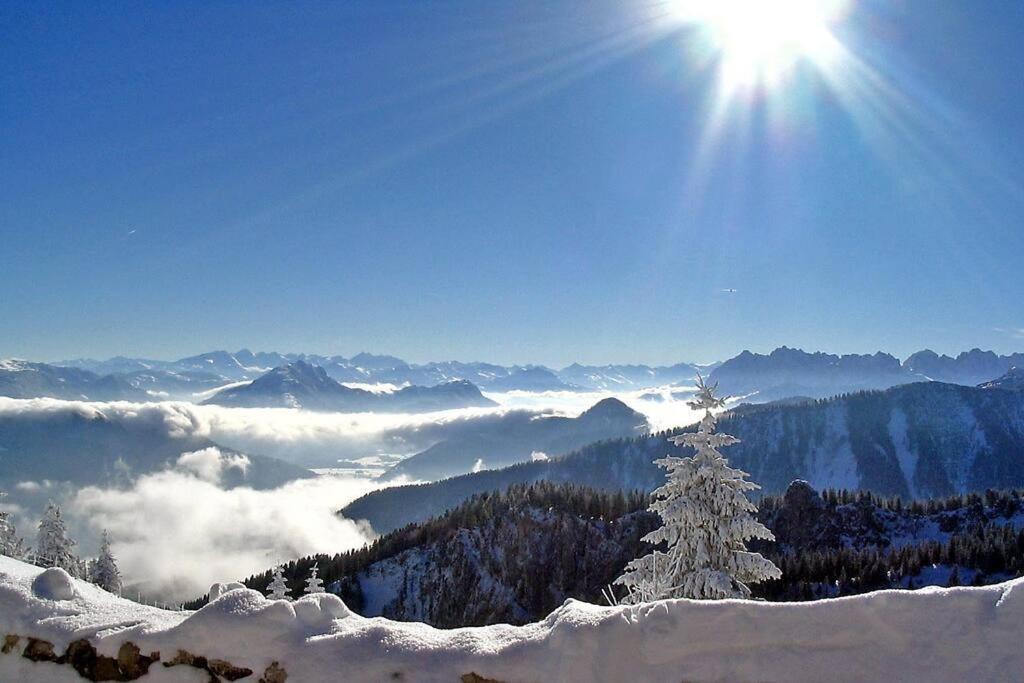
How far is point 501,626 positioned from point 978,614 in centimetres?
527

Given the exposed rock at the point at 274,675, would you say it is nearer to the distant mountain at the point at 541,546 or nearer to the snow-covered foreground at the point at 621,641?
the snow-covered foreground at the point at 621,641

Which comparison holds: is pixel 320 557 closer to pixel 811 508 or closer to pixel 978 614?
pixel 811 508

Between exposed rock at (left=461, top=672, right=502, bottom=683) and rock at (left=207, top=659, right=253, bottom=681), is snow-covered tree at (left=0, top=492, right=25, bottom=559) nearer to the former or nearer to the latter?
rock at (left=207, top=659, right=253, bottom=681)

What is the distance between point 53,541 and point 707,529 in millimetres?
56826

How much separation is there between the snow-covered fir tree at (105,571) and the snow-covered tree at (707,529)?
58.7 meters

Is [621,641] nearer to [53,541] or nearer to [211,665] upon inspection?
[211,665]

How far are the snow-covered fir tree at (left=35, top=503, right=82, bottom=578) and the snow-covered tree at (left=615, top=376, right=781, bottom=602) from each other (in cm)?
5381

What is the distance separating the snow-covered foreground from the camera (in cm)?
581

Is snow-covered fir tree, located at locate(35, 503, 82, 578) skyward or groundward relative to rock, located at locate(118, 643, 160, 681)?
groundward

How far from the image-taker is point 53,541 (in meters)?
49.9

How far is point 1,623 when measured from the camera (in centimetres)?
818

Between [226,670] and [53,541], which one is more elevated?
[226,670]

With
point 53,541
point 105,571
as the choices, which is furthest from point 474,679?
point 105,571

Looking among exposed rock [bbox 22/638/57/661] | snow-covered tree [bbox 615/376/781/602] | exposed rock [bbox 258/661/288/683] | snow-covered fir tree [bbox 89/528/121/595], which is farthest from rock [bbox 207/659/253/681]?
snow-covered fir tree [bbox 89/528/121/595]
